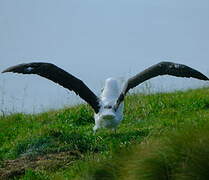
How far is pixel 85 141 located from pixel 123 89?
2264 millimetres

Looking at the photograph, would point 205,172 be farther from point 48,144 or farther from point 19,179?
point 48,144

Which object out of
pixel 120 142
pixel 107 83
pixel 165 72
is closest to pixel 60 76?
pixel 107 83

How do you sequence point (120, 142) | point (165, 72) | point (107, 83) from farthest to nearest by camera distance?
point (107, 83)
point (165, 72)
point (120, 142)

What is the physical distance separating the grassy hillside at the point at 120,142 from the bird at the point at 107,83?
268 millimetres

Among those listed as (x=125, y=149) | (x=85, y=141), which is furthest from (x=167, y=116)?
(x=125, y=149)

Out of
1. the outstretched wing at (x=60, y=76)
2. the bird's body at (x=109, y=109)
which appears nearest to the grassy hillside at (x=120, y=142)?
the bird's body at (x=109, y=109)

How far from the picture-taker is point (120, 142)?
11.7 metres

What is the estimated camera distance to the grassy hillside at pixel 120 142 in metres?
8.27

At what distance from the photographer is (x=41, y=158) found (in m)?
11.5

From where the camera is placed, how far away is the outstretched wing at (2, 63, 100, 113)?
43.9ft

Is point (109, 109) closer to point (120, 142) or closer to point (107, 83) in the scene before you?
point (107, 83)

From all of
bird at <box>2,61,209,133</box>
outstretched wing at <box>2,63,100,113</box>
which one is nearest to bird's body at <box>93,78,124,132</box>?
bird at <box>2,61,209,133</box>

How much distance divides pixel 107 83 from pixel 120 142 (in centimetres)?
271

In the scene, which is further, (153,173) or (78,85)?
(78,85)
